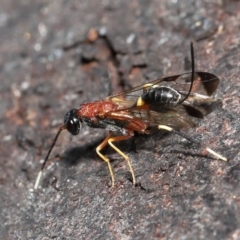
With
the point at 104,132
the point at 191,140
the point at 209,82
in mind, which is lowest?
the point at 104,132

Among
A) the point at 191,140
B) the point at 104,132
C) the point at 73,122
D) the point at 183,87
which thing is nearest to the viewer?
the point at 191,140

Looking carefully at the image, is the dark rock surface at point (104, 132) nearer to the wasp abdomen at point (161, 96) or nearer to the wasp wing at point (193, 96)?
the wasp wing at point (193, 96)

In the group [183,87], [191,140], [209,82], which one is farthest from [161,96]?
[191,140]

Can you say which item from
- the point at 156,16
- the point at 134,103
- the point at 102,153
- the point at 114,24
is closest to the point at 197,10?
the point at 156,16

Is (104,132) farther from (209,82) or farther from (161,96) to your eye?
(209,82)

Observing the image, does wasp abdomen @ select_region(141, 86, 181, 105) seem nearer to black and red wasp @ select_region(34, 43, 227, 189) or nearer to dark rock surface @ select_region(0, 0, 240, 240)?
black and red wasp @ select_region(34, 43, 227, 189)

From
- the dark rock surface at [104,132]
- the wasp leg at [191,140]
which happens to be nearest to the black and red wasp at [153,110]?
the wasp leg at [191,140]
